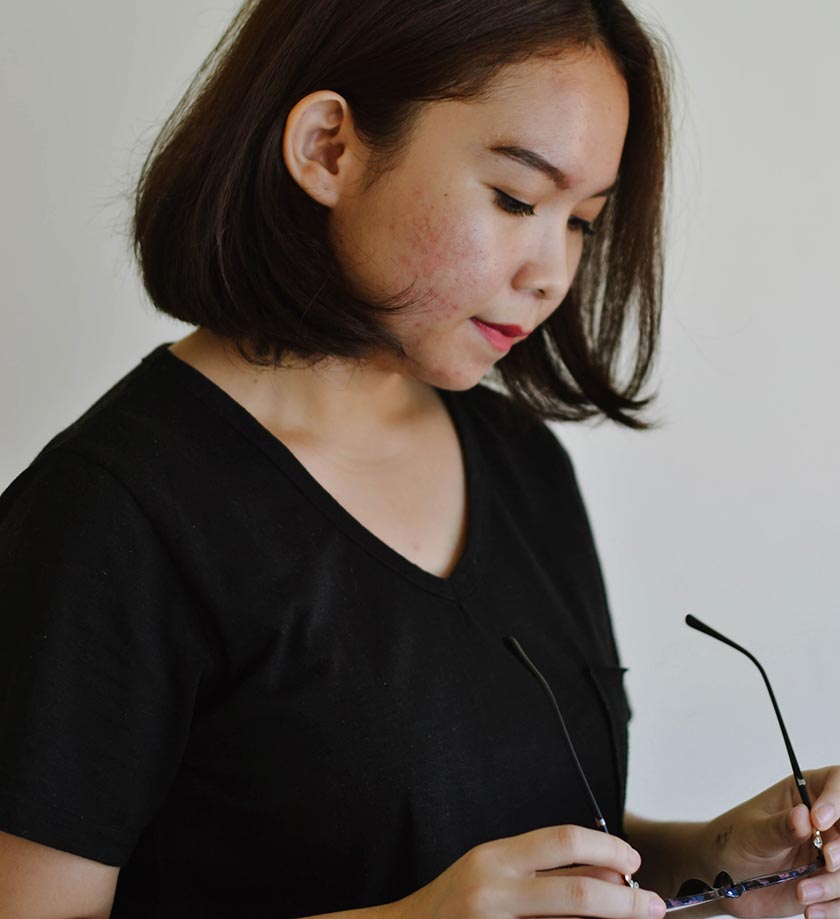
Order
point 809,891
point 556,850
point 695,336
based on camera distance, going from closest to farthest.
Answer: point 556,850
point 809,891
point 695,336

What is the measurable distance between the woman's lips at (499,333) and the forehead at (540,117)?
142mm

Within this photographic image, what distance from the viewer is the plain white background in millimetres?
1281

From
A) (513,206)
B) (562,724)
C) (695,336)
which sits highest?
(513,206)

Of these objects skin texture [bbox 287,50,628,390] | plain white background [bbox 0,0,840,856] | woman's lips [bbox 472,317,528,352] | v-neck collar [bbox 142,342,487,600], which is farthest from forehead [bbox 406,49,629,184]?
plain white background [bbox 0,0,840,856]

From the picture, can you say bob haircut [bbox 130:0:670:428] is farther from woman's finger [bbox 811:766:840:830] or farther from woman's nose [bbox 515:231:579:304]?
woman's finger [bbox 811:766:840:830]

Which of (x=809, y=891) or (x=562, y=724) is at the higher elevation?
(x=562, y=724)

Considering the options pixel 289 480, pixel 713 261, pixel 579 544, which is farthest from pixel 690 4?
pixel 289 480

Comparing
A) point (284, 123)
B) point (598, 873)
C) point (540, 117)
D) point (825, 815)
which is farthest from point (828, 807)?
point (284, 123)

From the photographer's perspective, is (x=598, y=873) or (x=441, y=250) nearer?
(x=598, y=873)

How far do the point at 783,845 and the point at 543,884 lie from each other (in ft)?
0.89

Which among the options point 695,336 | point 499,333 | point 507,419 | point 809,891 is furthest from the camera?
point 695,336

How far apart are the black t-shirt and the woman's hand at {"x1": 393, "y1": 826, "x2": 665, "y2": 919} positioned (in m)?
0.15

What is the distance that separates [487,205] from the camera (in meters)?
0.92

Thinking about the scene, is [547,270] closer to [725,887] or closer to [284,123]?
[284,123]
